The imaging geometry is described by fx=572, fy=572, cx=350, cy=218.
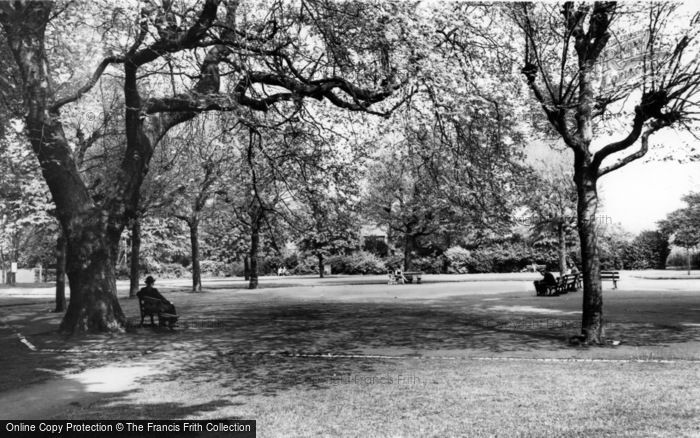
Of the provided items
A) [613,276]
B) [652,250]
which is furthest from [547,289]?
[652,250]

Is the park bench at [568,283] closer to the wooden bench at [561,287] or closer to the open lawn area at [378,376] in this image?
the wooden bench at [561,287]

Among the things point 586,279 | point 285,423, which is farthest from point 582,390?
point 586,279

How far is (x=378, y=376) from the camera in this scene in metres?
8.59

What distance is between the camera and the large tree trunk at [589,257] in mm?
11789

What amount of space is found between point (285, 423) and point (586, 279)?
8376 mm

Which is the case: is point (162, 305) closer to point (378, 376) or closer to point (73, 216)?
point (73, 216)

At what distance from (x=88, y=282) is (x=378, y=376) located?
863 centimetres

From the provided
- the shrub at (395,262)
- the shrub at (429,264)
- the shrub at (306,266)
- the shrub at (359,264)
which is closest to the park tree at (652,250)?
the shrub at (429,264)

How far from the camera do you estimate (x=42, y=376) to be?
891 centimetres

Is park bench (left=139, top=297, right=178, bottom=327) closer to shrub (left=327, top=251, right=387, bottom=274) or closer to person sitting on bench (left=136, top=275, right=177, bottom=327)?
person sitting on bench (left=136, top=275, right=177, bottom=327)

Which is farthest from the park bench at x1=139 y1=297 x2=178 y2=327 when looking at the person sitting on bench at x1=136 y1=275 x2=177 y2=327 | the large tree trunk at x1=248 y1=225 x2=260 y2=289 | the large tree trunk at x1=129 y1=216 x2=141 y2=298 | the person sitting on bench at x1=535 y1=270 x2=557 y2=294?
the large tree trunk at x1=248 y1=225 x2=260 y2=289

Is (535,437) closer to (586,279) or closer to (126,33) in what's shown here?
(586,279)

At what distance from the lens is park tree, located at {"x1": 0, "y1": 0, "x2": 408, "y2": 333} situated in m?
11.3

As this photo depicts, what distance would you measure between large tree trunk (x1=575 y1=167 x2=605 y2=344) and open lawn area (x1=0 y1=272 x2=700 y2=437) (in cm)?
63
